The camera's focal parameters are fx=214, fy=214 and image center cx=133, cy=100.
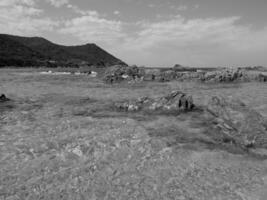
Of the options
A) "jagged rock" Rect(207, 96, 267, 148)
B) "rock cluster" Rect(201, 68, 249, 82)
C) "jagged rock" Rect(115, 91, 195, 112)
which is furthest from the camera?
"rock cluster" Rect(201, 68, 249, 82)

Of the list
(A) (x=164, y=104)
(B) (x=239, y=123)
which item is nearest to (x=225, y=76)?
(A) (x=164, y=104)

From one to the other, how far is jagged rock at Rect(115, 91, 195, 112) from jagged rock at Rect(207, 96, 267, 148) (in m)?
2.36

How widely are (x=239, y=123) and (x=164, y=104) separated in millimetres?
5390

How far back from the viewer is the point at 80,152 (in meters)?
7.49

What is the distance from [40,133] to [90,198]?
5228mm

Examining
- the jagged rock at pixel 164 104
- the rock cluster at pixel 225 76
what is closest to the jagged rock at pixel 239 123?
the jagged rock at pixel 164 104

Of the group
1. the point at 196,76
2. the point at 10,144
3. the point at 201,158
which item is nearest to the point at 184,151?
the point at 201,158

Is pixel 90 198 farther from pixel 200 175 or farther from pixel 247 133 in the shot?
pixel 247 133

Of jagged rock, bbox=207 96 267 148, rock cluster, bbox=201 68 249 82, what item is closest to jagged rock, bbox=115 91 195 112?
jagged rock, bbox=207 96 267 148

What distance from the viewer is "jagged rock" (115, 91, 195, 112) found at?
45.1ft

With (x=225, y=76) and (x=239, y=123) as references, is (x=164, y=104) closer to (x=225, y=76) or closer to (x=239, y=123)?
(x=239, y=123)

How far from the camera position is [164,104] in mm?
14086

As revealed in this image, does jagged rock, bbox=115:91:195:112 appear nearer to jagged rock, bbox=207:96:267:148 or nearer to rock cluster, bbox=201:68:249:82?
jagged rock, bbox=207:96:267:148

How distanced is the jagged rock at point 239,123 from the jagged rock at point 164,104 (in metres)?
2.36
